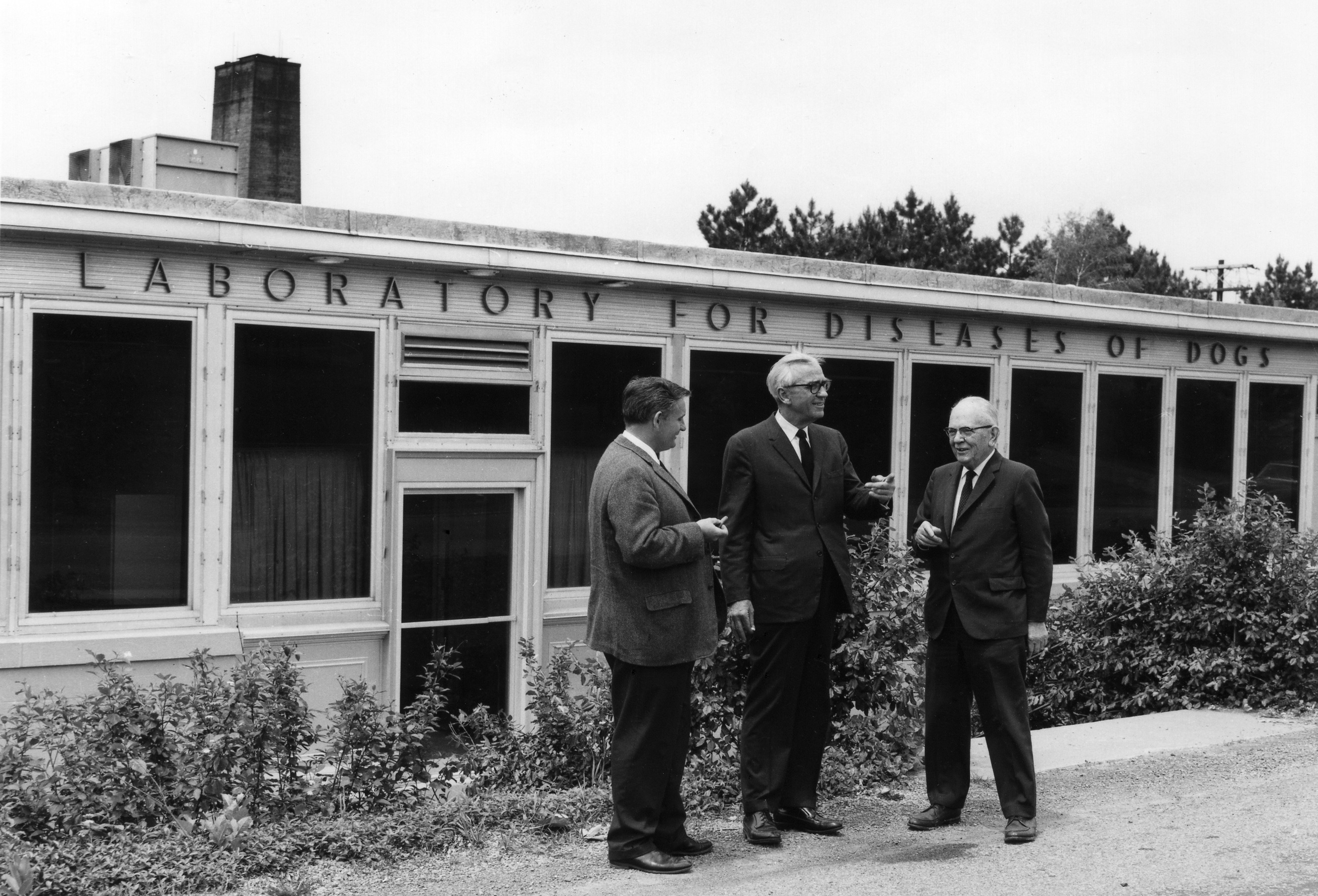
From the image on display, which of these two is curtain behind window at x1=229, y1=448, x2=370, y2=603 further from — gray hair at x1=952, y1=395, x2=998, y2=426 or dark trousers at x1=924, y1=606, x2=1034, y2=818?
gray hair at x1=952, y1=395, x2=998, y2=426

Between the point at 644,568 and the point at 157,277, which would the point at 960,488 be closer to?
the point at 644,568

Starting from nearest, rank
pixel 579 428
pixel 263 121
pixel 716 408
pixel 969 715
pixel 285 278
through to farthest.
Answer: pixel 969 715 < pixel 285 278 < pixel 579 428 < pixel 716 408 < pixel 263 121

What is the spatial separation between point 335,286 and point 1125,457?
7392mm

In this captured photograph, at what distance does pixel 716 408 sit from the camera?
10742 millimetres

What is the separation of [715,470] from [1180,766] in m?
4.35

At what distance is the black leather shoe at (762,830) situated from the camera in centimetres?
575

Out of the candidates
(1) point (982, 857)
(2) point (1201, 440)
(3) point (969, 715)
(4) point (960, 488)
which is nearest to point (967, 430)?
(4) point (960, 488)

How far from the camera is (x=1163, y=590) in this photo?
958 centimetres

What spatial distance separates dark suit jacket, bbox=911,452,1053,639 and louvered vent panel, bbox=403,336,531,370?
4.38 meters

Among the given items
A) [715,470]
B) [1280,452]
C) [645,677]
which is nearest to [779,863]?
[645,677]

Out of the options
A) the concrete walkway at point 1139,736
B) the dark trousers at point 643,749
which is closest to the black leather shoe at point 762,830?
the dark trousers at point 643,749

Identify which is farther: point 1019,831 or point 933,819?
point 933,819

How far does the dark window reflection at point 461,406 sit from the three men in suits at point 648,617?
13.9 feet

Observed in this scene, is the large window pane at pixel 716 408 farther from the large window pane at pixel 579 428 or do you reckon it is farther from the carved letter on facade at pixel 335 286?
the carved letter on facade at pixel 335 286
